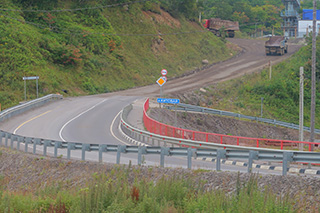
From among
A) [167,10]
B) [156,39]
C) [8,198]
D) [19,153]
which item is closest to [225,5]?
[167,10]

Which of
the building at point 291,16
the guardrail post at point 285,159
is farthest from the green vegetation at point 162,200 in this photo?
the building at point 291,16

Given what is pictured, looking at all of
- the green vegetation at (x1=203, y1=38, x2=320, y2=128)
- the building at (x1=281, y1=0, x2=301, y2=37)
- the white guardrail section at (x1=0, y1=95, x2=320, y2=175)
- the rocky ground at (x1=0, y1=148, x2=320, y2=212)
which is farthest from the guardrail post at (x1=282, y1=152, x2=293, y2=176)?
the building at (x1=281, y1=0, x2=301, y2=37)

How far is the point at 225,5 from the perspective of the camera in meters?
122

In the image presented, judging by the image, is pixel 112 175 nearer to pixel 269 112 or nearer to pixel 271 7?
pixel 269 112

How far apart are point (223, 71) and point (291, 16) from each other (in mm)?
50177

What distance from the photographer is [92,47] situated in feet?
196

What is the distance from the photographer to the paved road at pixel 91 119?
92.3 feet

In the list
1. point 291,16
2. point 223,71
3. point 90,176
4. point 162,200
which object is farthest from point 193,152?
point 291,16

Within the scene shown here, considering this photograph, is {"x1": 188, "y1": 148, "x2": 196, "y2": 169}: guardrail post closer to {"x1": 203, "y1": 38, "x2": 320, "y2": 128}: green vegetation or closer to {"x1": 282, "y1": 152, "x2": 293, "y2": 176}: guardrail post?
{"x1": 282, "y1": 152, "x2": 293, "y2": 176}: guardrail post

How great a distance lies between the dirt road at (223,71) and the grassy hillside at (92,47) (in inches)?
102

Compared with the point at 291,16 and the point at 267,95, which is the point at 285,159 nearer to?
the point at 267,95

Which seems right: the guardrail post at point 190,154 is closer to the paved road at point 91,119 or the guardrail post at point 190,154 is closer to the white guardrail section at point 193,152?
the white guardrail section at point 193,152

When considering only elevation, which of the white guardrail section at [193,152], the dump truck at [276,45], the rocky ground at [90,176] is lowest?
the rocky ground at [90,176]

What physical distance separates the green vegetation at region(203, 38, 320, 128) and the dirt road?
9.87 ft
